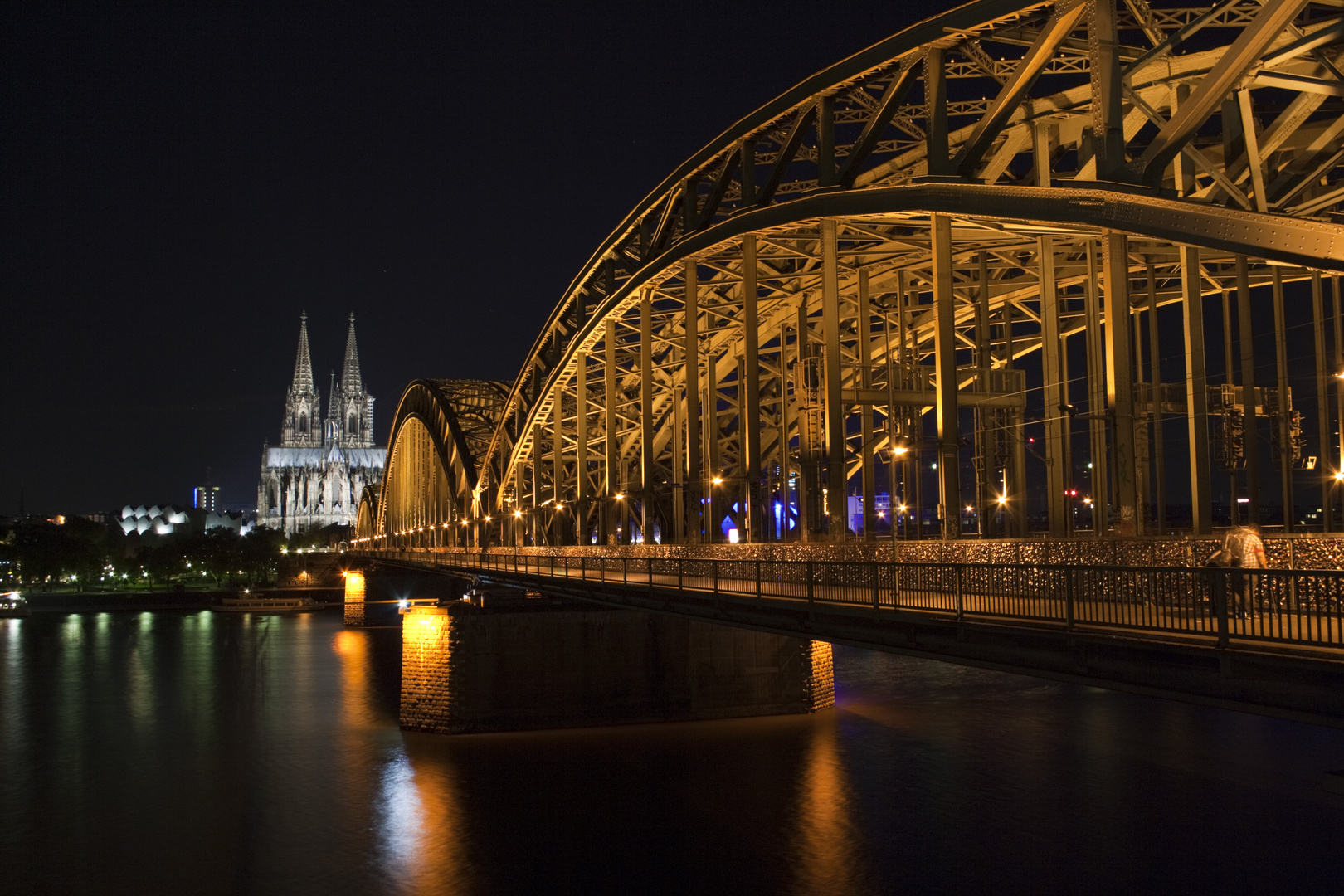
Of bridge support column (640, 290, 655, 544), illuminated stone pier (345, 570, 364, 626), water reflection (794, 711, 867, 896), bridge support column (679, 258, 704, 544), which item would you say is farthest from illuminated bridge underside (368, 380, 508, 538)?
water reflection (794, 711, 867, 896)

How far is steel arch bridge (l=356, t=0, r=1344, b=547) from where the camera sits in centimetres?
1880

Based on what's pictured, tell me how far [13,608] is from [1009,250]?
354 ft

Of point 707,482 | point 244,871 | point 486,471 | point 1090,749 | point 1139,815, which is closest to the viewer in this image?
point 244,871

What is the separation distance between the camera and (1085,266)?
125ft

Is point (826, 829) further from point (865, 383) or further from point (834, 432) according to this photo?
point (865, 383)

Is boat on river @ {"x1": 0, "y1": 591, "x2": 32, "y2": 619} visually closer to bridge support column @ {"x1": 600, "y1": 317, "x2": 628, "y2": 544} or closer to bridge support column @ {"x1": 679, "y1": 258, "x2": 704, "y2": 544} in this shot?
bridge support column @ {"x1": 600, "y1": 317, "x2": 628, "y2": 544}

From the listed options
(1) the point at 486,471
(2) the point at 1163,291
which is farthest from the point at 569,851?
(1) the point at 486,471

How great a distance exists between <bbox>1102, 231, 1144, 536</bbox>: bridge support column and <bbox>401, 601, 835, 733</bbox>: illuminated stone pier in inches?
675

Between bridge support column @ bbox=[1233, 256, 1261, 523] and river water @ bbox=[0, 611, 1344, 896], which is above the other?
bridge support column @ bbox=[1233, 256, 1261, 523]

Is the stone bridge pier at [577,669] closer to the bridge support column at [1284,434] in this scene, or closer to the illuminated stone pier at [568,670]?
the illuminated stone pier at [568,670]

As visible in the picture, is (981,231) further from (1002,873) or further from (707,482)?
(1002,873)

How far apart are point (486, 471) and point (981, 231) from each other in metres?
51.6

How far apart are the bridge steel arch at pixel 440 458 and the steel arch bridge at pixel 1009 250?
34.8 meters

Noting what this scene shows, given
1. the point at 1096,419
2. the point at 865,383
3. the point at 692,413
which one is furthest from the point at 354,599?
the point at 1096,419
